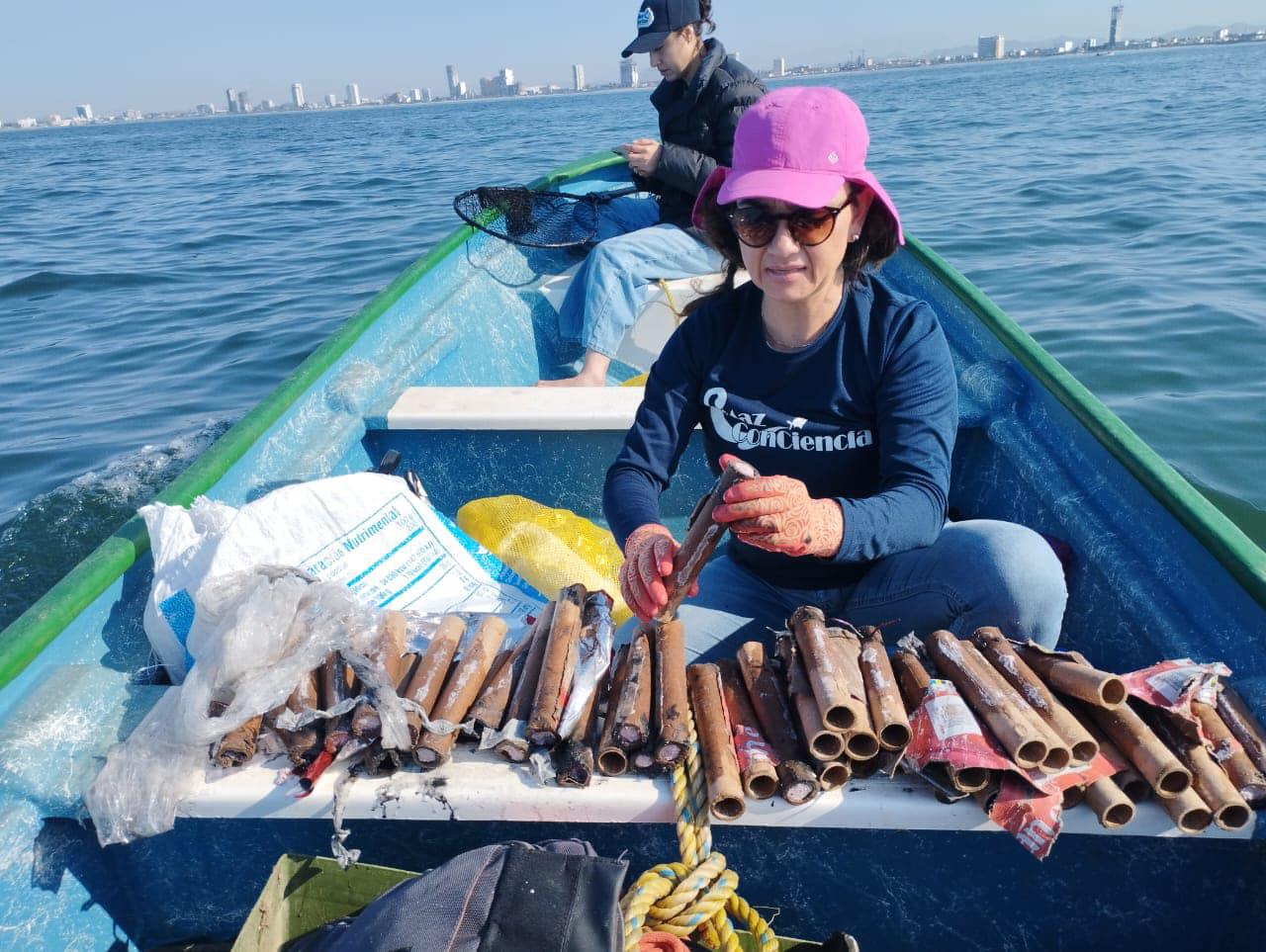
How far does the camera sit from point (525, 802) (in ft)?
5.63

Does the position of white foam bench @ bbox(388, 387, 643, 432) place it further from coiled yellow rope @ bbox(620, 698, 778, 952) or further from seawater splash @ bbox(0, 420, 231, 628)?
seawater splash @ bbox(0, 420, 231, 628)

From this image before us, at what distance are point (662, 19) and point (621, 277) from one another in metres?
1.33

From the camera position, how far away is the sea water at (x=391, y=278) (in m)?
6.26

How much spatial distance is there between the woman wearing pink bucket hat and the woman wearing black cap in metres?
2.21

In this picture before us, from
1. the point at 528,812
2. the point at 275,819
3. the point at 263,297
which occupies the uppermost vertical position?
the point at 528,812

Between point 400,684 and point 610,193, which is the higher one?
point 610,193

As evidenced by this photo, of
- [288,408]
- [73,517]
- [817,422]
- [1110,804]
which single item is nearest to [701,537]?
[817,422]

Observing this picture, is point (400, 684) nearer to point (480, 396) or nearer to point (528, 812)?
point (528, 812)

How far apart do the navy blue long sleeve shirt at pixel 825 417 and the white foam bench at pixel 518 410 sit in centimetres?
104

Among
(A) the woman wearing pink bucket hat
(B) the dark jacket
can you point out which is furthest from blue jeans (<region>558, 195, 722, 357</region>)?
(A) the woman wearing pink bucket hat

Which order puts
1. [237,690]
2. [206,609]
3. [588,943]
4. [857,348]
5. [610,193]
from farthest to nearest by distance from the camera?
[610,193] → [857,348] → [206,609] → [237,690] → [588,943]

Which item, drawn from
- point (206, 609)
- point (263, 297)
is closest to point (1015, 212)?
point (263, 297)

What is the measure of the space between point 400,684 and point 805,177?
1.40 metres

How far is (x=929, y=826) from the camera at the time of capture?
1.64 m
